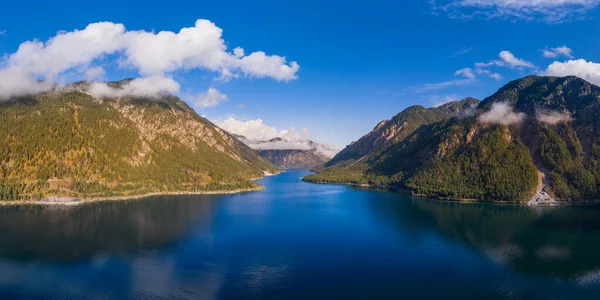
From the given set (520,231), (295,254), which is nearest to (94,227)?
(295,254)

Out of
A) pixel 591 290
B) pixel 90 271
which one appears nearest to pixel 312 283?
pixel 90 271

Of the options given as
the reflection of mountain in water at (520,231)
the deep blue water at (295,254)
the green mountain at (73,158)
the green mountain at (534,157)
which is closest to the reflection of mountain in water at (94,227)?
the deep blue water at (295,254)

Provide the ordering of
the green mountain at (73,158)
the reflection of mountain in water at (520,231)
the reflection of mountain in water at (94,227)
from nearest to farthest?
the reflection of mountain in water at (520,231), the reflection of mountain in water at (94,227), the green mountain at (73,158)

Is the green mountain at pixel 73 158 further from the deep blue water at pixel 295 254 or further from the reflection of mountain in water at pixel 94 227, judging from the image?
the deep blue water at pixel 295 254

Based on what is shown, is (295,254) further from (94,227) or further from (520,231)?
(520,231)

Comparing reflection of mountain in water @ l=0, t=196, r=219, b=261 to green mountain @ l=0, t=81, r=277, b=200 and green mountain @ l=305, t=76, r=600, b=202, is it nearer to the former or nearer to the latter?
green mountain @ l=0, t=81, r=277, b=200

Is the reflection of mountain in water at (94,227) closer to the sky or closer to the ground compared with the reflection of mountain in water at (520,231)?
closer to the sky
